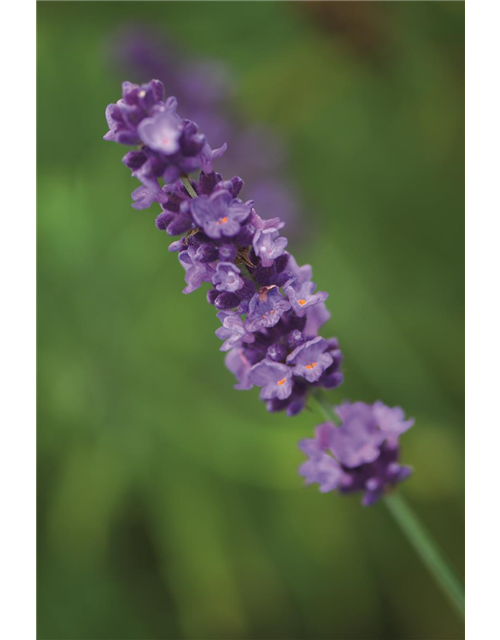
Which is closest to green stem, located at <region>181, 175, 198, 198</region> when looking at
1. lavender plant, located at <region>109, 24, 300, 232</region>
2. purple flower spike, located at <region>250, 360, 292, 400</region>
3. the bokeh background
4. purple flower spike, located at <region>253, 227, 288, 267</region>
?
purple flower spike, located at <region>253, 227, 288, 267</region>

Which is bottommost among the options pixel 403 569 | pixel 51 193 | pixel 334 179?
pixel 403 569

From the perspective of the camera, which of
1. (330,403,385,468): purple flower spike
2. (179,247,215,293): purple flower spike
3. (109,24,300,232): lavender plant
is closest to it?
(179,247,215,293): purple flower spike

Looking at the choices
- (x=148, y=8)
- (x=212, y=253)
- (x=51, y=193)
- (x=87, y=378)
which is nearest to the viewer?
(x=212, y=253)

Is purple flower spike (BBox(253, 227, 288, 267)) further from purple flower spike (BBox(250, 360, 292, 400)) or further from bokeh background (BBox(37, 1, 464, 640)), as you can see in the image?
bokeh background (BBox(37, 1, 464, 640))

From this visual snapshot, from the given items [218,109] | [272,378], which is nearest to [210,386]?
[218,109]

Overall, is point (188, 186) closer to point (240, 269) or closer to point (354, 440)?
point (240, 269)

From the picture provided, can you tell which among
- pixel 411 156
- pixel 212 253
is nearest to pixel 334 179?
pixel 411 156

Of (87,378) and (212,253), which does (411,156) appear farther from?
(212,253)

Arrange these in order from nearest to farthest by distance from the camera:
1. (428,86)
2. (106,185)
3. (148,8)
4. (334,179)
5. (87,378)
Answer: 1. (87,378)
2. (106,185)
3. (148,8)
4. (428,86)
5. (334,179)
